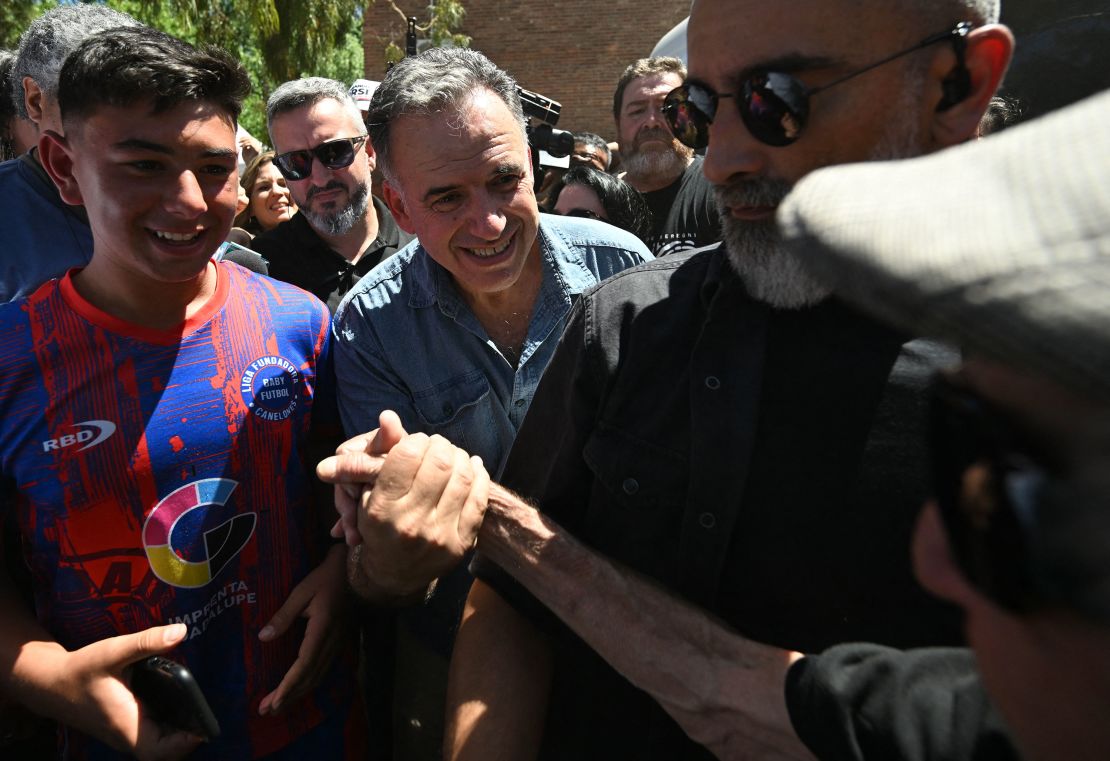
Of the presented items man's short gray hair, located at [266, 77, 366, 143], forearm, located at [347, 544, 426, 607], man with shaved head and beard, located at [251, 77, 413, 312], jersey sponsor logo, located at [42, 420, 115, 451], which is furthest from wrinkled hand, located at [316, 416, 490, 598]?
man's short gray hair, located at [266, 77, 366, 143]

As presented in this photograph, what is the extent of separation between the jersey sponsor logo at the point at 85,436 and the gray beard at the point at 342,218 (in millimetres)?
2164

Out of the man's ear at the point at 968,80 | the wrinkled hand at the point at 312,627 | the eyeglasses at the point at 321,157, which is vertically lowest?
the wrinkled hand at the point at 312,627

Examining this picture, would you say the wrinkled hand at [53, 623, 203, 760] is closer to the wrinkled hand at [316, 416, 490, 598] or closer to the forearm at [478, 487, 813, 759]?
the wrinkled hand at [316, 416, 490, 598]

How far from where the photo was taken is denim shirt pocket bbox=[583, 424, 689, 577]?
4.61ft

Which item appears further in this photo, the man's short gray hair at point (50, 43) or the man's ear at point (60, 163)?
the man's short gray hair at point (50, 43)

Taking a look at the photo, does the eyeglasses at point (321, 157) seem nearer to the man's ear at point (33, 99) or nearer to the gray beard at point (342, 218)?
the gray beard at point (342, 218)

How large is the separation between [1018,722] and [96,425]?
1.77m

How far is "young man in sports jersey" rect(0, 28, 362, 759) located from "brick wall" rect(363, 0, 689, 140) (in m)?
18.4

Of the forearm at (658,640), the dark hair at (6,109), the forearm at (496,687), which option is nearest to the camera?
the forearm at (658,640)

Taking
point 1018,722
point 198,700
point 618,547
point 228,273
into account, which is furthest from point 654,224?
point 1018,722

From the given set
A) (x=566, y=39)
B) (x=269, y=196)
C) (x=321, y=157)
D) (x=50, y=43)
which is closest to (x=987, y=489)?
(x=50, y=43)

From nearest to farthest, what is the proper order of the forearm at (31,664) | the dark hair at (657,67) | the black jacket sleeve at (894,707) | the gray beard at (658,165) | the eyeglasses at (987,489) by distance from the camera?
the eyeglasses at (987,489)
the black jacket sleeve at (894,707)
the forearm at (31,664)
the gray beard at (658,165)
the dark hair at (657,67)

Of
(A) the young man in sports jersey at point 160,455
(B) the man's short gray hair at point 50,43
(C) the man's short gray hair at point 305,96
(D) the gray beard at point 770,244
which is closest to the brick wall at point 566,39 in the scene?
(C) the man's short gray hair at point 305,96

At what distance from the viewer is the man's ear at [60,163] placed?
1.91 m
